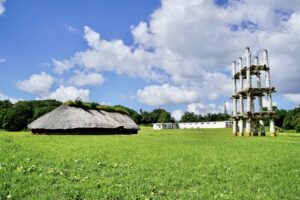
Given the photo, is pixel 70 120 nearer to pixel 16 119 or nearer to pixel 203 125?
pixel 16 119

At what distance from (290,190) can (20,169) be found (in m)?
9.06

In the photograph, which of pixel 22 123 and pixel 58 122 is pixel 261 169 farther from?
Result: pixel 22 123

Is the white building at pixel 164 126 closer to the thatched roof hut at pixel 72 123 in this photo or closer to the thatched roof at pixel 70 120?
the thatched roof hut at pixel 72 123

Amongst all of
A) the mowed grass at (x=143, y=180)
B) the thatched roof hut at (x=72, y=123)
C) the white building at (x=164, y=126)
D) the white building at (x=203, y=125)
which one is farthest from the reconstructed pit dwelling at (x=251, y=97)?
the white building at (x=164, y=126)

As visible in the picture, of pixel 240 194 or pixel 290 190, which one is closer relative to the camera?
pixel 240 194

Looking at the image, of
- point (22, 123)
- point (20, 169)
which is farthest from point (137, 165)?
point (22, 123)

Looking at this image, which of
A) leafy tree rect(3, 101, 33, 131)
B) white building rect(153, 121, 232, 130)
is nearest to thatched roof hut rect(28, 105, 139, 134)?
leafy tree rect(3, 101, 33, 131)

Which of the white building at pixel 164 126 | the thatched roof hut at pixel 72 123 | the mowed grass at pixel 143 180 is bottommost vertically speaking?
the mowed grass at pixel 143 180

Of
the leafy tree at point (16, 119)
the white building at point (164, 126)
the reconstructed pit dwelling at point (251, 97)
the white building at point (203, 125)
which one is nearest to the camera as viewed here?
the reconstructed pit dwelling at point (251, 97)

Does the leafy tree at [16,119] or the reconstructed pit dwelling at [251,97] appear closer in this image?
the reconstructed pit dwelling at [251,97]

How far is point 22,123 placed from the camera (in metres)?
122

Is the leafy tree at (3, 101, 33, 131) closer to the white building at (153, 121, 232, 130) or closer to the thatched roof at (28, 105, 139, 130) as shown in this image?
the white building at (153, 121, 232, 130)

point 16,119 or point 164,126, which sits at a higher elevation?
point 16,119

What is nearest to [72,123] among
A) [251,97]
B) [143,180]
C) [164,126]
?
[251,97]
